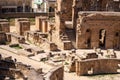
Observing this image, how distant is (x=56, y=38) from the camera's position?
39.3m

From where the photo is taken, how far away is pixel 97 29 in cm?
3841

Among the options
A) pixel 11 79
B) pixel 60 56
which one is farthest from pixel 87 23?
pixel 11 79

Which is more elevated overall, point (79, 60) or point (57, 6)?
point (57, 6)

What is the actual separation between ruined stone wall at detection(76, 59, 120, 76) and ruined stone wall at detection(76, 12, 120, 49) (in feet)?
26.3

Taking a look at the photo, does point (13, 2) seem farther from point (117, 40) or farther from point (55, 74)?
point (55, 74)

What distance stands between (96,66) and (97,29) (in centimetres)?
886

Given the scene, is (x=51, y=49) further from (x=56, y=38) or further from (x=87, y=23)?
(x=87, y=23)

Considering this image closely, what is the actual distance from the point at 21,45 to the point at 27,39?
13.3ft

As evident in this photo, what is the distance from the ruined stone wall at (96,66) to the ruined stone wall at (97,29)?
26.3 ft

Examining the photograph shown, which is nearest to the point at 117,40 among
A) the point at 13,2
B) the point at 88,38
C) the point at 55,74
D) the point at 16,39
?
the point at 88,38

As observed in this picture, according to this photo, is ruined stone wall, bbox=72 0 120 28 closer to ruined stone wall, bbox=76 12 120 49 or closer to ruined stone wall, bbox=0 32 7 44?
ruined stone wall, bbox=76 12 120 49

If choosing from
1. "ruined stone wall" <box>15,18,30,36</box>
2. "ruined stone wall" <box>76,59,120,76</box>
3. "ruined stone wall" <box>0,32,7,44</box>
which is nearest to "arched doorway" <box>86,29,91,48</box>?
"ruined stone wall" <box>76,59,120,76</box>

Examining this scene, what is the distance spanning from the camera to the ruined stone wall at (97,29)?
125 feet

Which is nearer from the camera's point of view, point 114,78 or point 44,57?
point 114,78
